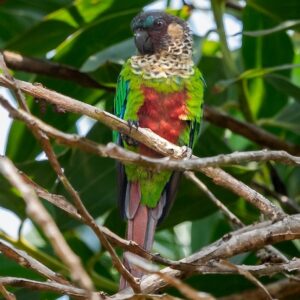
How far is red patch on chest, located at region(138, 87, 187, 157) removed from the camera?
322cm

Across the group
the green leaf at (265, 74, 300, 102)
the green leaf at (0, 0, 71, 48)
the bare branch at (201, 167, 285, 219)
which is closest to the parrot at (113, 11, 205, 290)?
the green leaf at (265, 74, 300, 102)

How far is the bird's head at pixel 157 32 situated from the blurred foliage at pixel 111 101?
0.07m

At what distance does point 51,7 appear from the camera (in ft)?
12.4

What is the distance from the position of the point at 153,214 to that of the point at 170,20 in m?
0.96

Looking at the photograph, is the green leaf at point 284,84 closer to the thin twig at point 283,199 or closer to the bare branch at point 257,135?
the bare branch at point 257,135

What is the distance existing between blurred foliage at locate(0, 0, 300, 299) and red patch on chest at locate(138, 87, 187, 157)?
18 centimetres

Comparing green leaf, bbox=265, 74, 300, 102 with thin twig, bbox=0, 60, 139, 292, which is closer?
thin twig, bbox=0, 60, 139, 292

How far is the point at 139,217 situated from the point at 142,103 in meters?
0.44

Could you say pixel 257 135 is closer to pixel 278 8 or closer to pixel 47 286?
pixel 278 8

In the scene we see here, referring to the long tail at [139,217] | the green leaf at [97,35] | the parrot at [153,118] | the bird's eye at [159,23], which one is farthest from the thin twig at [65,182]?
the bird's eye at [159,23]

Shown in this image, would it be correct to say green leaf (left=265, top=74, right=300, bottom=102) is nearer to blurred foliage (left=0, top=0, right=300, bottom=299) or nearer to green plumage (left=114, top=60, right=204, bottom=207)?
blurred foliage (left=0, top=0, right=300, bottom=299)

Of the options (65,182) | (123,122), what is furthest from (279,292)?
(65,182)

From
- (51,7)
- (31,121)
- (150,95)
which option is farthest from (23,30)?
(31,121)

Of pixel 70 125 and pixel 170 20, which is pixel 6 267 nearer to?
pixel 70 125
